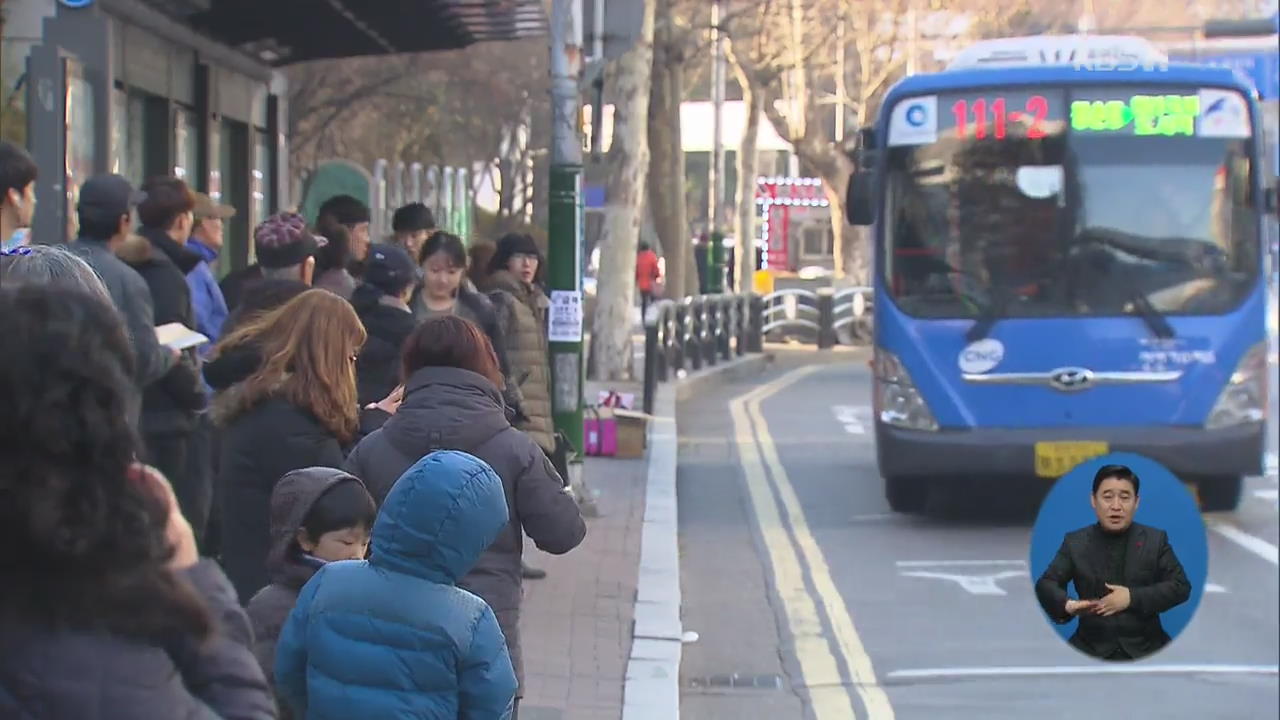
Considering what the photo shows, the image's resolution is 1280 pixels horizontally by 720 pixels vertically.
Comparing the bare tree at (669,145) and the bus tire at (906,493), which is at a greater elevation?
the bare tree at (669,145)

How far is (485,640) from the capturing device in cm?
359

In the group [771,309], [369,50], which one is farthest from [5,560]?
[771,309]

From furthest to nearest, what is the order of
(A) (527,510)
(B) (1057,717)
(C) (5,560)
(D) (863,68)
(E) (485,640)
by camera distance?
(D) (863,68) → (B) (1057,717) → (A) (527,510) → (E) (485,640) → (C) (5,560)

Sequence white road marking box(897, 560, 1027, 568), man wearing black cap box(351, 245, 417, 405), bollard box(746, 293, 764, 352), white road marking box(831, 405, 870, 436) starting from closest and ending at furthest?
man wearing black cap box(351, 245, 417, 405) < white road marking box(897, 560, 1027, 568) < white road marking box(831, 405, 870, 436) < bollard box(746, 293, 764, 352)

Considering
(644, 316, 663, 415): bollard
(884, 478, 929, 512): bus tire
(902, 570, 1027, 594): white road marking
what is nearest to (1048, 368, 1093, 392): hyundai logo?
(884, 478, 929, 512): bus tire

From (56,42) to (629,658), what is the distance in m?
3.33

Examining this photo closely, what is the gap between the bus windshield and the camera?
12.4 metres

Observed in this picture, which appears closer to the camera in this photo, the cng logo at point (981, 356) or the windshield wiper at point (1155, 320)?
the windshield wiper at point (1155, 320)

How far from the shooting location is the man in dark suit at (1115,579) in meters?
2.07

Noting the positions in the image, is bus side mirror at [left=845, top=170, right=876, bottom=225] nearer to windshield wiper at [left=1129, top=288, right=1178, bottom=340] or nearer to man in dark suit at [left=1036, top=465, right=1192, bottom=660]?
windshield wiper at [left=1129, top=288, right=1178, bottom=340]

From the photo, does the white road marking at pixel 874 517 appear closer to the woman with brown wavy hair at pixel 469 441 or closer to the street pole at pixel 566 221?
the street pole at pixel 566 221

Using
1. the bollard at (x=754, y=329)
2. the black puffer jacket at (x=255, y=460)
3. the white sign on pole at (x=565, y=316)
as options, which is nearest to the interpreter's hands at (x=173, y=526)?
the black puffer jacket at (x=255, y=460)

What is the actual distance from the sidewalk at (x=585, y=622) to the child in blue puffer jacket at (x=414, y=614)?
125 inches

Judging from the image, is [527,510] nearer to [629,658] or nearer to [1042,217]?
[629,658]
